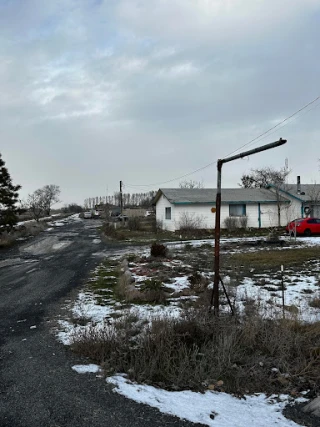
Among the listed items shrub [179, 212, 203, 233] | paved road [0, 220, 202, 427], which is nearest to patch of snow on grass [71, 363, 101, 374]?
paved road [0, 220, 202, 427]

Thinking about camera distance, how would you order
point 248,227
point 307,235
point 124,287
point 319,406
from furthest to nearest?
point 248,227 → point 307,235 → point 124,287 → point 319,406

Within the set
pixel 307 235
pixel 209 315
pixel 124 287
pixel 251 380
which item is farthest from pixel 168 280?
pixel 307 235

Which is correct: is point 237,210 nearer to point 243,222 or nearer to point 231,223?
point 243,222

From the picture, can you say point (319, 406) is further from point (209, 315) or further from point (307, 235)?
point (307, 235)

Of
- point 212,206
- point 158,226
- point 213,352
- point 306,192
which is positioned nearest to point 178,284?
point 213,352

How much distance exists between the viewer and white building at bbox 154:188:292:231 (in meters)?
27.7

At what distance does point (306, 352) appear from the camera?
15.3ft

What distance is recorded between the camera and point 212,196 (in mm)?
29672

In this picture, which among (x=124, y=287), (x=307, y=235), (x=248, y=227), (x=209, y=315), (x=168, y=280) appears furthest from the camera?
(x=248, y=227)

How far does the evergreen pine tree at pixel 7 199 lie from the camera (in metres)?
20.2

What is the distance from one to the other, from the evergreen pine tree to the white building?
1193 centimetres

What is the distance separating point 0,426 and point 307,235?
78.9 ft

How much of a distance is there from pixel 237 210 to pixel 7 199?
18576 millimetres

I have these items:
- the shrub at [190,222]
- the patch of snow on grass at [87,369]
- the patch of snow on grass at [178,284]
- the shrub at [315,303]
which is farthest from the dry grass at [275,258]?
the shrub at [190,222]
